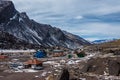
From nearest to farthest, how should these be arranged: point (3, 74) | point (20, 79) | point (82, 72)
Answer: point (20, 79) → point (82, 72) → point (3, 74)

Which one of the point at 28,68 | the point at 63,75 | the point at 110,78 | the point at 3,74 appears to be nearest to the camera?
the point at 63,75

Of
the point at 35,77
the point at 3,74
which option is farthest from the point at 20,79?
the point at 3,74

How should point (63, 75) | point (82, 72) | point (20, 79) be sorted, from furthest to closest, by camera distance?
point (82, 72) < point (20, 79) < point (63, 75)

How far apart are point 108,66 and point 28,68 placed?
921 inches

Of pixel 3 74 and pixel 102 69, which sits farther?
pixel 3 74

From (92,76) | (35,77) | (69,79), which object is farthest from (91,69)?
(69,79)

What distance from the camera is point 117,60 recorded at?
5956 centimetres

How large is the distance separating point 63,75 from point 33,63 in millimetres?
30714

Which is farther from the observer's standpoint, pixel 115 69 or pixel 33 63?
pixel 33 63

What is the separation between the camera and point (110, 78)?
52.9 m

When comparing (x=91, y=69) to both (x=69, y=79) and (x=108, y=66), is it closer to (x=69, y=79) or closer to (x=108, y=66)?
(x=108, y=66)

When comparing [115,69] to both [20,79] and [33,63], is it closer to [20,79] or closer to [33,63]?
[20,79]

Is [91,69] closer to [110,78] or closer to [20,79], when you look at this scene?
[110,78]

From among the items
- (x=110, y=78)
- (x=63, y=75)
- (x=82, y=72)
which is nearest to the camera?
(x=63, y=75)
